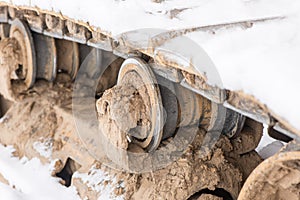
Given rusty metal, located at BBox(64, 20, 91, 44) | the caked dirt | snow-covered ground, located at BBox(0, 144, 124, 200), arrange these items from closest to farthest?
1. the caked dirt
2. rusty metal, located at BBox(64, 20, 91, 44)
3. snow-covered ground, located at BBox(0, 144, 124, 200)

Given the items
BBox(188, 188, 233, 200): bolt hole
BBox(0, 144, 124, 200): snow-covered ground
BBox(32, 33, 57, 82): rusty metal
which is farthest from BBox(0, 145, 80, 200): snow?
BBox(188, 188, 233, 200): bolt hole

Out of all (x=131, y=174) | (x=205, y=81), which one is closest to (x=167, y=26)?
(x=205, y=81)

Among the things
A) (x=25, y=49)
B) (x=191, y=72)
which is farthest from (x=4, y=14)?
(x=191, y=72)

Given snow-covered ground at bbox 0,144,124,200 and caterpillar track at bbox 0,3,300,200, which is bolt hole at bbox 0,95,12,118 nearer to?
caterpillar track at bbox 0,3,300,200

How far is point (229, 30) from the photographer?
81.9 inches

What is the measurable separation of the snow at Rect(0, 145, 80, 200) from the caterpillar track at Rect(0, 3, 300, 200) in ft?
0.28

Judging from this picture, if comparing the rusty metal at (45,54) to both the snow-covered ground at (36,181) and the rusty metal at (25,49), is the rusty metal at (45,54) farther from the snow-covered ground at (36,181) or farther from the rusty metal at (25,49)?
the snow-covered ground at (36,181)

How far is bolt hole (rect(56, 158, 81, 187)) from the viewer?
365 centimetres

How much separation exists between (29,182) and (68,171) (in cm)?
27

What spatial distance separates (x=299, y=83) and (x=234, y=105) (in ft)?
1.03

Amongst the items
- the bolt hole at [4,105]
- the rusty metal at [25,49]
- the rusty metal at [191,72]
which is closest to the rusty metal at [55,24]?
the rusty metal at [191,72]

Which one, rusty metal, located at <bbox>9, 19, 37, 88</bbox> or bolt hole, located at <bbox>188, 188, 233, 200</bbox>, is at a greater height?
rusty metal, located at <bbox>9, 19, 37, 88</bbox>

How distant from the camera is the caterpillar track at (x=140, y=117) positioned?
2225mm

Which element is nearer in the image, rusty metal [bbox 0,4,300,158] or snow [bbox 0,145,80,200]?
rusty metal [bbox 0,4,300,158]
